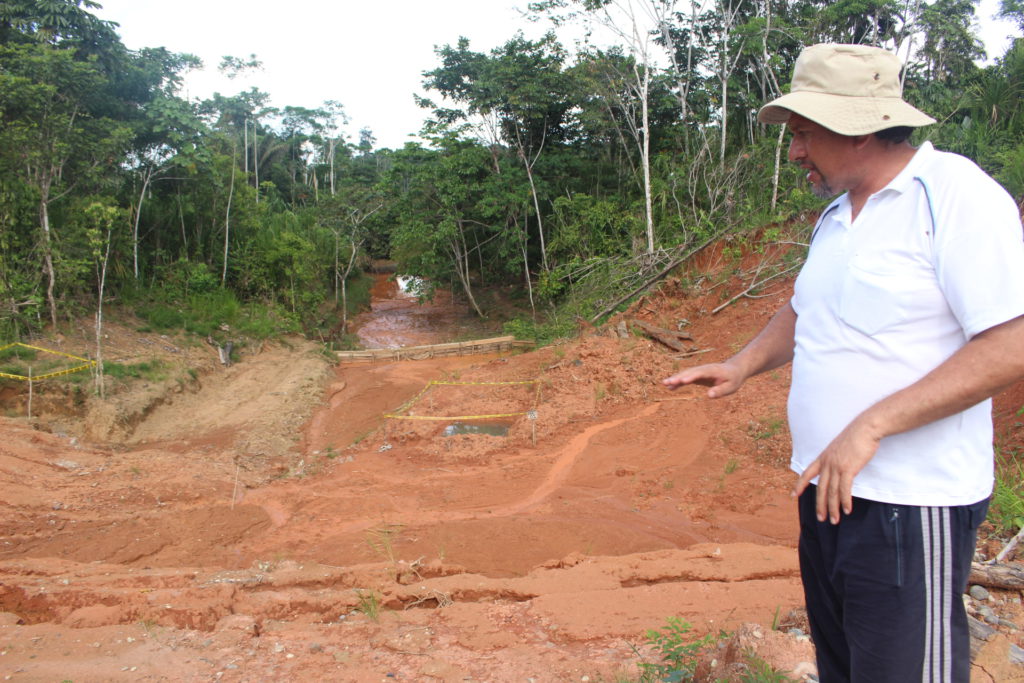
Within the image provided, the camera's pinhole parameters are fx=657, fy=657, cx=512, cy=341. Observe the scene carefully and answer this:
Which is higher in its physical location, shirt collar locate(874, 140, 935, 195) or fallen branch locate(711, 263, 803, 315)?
shirt collar locate(874, 140, 935, 195)

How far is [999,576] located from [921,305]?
8.13ft

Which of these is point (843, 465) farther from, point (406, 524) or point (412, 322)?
point (412, 322)

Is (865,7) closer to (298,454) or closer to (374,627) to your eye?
(298,454)

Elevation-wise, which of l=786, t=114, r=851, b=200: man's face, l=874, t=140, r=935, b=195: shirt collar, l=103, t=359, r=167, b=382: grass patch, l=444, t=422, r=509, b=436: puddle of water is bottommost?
l=444, t=422, r=509, b=436: puddle of water

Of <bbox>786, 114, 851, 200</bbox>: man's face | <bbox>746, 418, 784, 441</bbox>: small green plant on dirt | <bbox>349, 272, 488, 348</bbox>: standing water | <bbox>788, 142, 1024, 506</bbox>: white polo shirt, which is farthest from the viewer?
<bbox>349, 272, 488, 348</bbox>: standing water

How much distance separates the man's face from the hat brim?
0.04 meters

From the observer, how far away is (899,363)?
1195 millimetres

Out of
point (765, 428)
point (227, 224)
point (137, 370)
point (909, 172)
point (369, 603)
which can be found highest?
point (227, 224)

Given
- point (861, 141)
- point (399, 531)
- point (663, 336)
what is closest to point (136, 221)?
point (663, 336)

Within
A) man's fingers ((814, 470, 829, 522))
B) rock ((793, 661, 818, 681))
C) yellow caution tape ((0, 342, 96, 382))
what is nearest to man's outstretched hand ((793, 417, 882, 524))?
man's fingers ((814, 470, 829, 522))

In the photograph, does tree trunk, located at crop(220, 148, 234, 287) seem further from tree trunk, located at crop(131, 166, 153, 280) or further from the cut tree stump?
the cut tree stump

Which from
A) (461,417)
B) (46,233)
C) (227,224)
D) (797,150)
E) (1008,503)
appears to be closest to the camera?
(797,150)

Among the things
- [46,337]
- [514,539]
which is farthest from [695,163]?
[46,337]

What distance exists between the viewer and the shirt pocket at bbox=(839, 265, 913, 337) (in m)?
1.18
